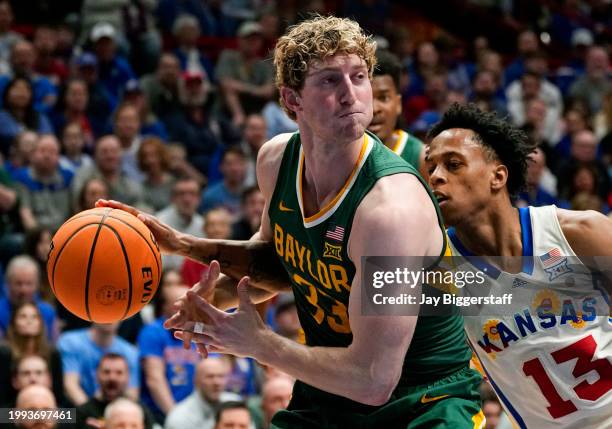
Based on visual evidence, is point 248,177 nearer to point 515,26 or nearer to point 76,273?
point 76,273

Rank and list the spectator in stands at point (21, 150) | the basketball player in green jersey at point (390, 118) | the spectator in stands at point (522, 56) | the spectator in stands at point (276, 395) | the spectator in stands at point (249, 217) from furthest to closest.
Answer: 1. the spectator in stands at point (522, 56)
2. the spectator in stands at point (21, 150)
3. the spectator in stands at point (249, 217)
4. the spectator in stands at point (276, 395)
5. the basketball player in green jersey at point (390, 118)

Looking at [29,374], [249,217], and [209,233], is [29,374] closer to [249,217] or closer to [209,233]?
[209,233]

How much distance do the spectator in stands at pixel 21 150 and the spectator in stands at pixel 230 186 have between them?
5.20ft

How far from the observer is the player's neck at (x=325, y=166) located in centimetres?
351

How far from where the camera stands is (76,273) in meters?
3.66

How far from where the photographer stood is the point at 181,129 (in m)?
10.0

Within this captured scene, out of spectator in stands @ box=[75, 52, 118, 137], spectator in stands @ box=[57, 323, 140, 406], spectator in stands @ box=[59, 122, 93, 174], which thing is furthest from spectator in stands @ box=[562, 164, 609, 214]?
spectator in stands @ box=[75, 52, 118, 137]

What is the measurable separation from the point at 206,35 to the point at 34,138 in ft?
13.8

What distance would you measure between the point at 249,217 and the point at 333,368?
16.7 feet

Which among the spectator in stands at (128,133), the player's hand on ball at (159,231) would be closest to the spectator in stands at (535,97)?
the spectator in stands at (128,133)

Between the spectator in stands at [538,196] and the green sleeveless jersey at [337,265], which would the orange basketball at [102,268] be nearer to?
the green sleeveless jersey at [337,265]

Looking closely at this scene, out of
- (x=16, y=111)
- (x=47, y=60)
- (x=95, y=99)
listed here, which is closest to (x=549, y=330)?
(x=16, y=111)

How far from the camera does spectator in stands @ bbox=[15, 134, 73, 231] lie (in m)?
8.11

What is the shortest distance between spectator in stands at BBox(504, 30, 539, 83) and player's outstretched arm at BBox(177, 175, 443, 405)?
370 inches
